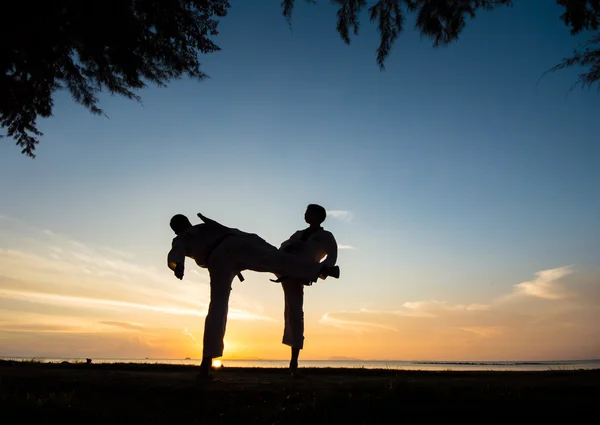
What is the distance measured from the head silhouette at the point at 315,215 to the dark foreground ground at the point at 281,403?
2492mm

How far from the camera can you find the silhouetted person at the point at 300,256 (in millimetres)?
6508

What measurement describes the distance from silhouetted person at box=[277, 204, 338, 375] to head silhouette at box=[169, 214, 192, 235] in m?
1.35

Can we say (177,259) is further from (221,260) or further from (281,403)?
(281,403)


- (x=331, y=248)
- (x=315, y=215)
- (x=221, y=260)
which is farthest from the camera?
(x=315, y=215)

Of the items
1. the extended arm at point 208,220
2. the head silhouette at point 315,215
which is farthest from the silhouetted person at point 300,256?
the extended arm at point 208,220

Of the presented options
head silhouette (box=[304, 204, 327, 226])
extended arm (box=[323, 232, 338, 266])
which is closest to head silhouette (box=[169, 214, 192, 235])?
head silhouette (box=[304, 204, 327, 226])

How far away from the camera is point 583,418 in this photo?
392cm

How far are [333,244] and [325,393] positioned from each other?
282 cm

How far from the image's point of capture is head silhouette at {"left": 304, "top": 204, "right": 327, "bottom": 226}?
688 centimetres

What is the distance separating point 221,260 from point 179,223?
731 mm

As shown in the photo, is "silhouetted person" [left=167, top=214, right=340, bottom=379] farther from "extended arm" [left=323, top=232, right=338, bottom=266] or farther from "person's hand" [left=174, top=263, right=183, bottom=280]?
"extended arm" [left=323, top=232, right=338, bottom=266]

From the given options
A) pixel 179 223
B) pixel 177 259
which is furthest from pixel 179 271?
pixel 179 223

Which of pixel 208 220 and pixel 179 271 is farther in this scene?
pixel 208 220

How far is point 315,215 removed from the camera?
6879 mm
